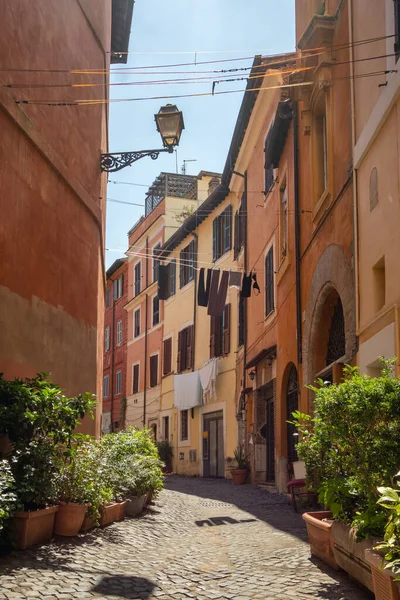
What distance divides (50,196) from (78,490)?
14.2ft

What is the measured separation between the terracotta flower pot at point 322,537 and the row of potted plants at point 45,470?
2.35m

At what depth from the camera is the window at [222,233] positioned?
24641 millimetres

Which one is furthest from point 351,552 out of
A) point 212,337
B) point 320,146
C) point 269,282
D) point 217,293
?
point 212,337

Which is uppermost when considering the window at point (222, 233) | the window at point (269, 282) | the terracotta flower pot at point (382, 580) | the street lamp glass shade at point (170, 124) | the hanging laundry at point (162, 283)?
the window at point (222, 233)

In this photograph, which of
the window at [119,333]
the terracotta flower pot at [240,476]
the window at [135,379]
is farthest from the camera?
the window at [119,333]

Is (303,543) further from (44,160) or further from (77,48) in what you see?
(77,48)

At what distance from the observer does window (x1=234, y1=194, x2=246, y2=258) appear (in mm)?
22097

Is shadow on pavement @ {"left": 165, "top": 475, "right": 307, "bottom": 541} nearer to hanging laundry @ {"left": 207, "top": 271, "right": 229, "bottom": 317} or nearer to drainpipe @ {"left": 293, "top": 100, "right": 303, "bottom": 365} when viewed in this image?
drainpipe @ {"left": 293, "top": 100, "right": 303, "bottom": 365}

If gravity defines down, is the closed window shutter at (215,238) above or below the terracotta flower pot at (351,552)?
above

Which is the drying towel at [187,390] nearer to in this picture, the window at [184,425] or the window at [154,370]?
the window at [184,425]

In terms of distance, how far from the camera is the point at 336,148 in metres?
11.6

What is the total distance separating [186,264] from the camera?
2894cm

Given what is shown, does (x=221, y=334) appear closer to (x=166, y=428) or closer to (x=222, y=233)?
(x=222, y=233)

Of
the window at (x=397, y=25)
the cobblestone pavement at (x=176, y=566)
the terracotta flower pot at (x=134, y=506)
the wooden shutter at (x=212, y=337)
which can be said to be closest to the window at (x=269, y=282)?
the wooden shutter at (x=212, y=337)
